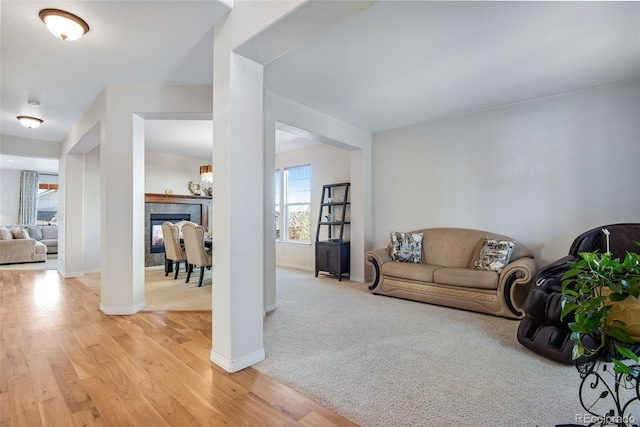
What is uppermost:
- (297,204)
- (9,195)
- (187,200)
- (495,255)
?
(9,195)

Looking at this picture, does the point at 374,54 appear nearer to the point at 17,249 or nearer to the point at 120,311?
the point at 120,311

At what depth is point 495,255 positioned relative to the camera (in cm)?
373

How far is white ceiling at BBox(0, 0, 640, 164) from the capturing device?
227cm

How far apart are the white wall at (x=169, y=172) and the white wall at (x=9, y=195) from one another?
550 cm

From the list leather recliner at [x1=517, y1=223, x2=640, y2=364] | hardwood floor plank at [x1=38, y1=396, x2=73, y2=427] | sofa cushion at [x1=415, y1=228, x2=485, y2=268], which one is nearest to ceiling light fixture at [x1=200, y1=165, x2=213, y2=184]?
sofa cushion at [x1=415, y1=228, x2=485, y2=268]

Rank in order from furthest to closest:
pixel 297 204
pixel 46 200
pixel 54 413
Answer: pixel 46 200, pixel 297 204, pixel 54 413

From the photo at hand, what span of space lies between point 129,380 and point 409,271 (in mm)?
3253

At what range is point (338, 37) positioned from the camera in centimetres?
257

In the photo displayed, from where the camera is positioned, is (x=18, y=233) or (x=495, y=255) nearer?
(x=495, y=255)

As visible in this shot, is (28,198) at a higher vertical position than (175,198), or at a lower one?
higher

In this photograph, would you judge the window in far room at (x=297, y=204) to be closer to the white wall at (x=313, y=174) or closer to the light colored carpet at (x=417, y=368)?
the white wall at (x=313, y=174)

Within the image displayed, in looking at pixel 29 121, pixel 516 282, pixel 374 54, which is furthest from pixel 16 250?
pixel 516 282

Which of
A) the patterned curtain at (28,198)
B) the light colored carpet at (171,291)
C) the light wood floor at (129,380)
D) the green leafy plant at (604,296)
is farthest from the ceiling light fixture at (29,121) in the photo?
the patterned curtain at (28,198)

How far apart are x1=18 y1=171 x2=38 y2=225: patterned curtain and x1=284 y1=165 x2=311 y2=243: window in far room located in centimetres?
827
